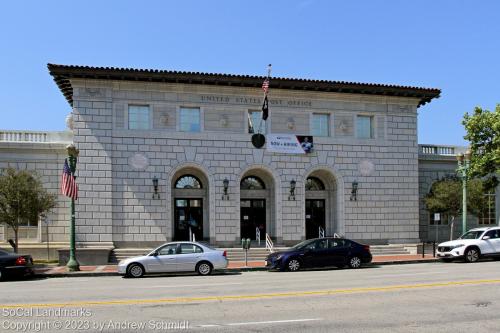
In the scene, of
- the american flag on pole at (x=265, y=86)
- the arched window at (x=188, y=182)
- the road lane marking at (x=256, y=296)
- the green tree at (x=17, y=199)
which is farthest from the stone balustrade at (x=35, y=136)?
the road lane marking at (x=256, y=296)

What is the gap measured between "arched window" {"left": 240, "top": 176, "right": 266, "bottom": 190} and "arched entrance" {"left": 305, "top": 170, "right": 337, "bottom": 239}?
2714mm

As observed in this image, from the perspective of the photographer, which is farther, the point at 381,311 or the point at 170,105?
the point at 170,105

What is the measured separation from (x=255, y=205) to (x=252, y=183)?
50.3 inches

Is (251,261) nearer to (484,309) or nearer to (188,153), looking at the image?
(188,153)

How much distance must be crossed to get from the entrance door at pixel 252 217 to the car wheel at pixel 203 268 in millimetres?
10636

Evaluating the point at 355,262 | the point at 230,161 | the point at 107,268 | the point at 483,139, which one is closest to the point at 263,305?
the point at 355,262

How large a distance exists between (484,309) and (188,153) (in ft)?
67.5

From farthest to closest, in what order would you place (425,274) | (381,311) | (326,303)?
(425,274) → (326,303) → (381,311)

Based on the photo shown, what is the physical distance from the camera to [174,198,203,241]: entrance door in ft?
102

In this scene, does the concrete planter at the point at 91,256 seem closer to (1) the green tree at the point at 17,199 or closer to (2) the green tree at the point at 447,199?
(1) the green tree at the point at 17,199

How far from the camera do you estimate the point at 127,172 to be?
29.2 metres

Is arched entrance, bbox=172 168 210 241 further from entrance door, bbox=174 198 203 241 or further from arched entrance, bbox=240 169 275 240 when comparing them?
arched entrance, bbox=240 169 275 240

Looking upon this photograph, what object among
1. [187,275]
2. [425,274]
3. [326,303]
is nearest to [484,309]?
[326,303]

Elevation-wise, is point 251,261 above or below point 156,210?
below
